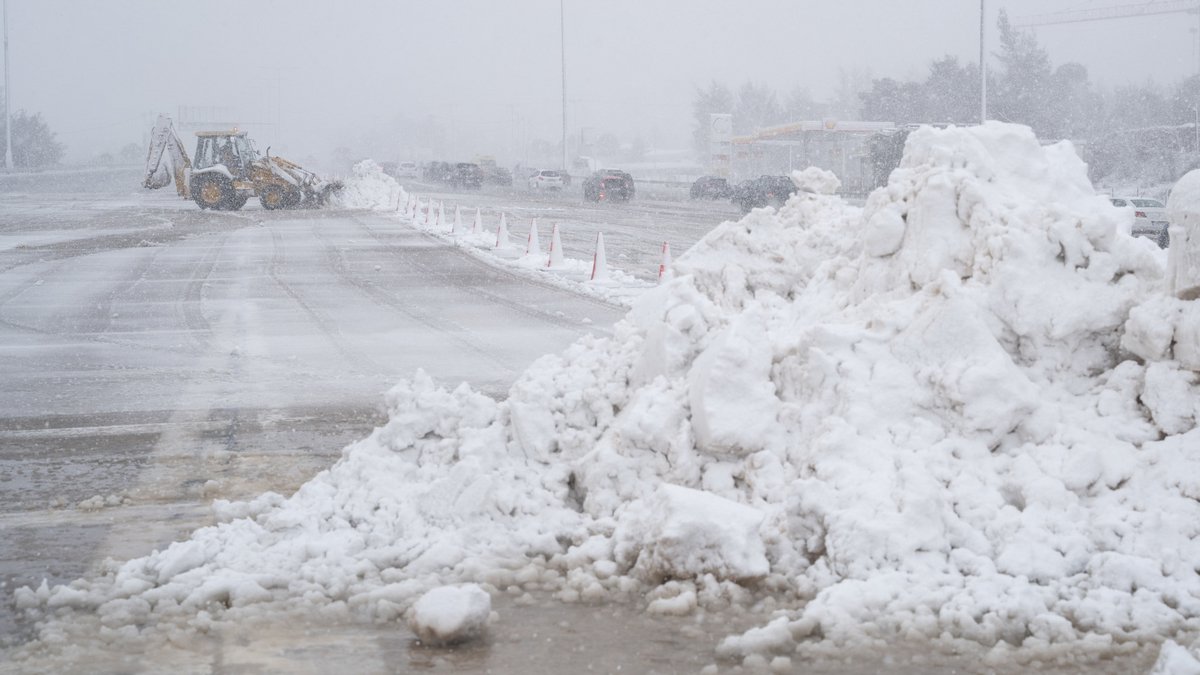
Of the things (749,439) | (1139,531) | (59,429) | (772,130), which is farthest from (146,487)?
(772,130)

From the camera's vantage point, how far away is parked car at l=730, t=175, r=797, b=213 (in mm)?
43625

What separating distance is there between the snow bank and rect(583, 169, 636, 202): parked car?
9.81 meters

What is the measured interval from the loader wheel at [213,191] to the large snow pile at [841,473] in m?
37.1

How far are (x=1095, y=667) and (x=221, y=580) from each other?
3722 mm

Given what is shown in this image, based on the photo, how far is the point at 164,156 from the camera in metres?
45.8

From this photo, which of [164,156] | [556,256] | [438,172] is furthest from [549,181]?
[556,256]

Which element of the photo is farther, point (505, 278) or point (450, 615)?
point (505, 278)

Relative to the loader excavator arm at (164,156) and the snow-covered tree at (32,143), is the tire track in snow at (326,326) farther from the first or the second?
the snow-covered tree at (32,143)

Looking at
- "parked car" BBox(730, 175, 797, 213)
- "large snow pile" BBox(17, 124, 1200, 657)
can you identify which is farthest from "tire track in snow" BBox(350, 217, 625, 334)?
"parked car" BBox(730, 175, 797, 213)

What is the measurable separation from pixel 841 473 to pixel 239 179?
39204 millimetres

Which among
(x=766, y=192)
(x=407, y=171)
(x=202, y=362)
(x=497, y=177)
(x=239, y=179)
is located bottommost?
(x=202, y=362)

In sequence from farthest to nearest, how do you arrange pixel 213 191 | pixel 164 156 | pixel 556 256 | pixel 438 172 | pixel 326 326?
1. pixel 438 172
2. pixel 164 156
3. pixel 213 191
4. pixel 556 256
5. pixel 326 326

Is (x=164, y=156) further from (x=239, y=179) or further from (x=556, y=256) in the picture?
(x=556, y=256)

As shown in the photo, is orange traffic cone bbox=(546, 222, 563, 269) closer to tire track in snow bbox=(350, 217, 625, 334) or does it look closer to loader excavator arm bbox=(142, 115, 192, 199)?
tire track in snow bbox=(350, 217, 625, 334)
